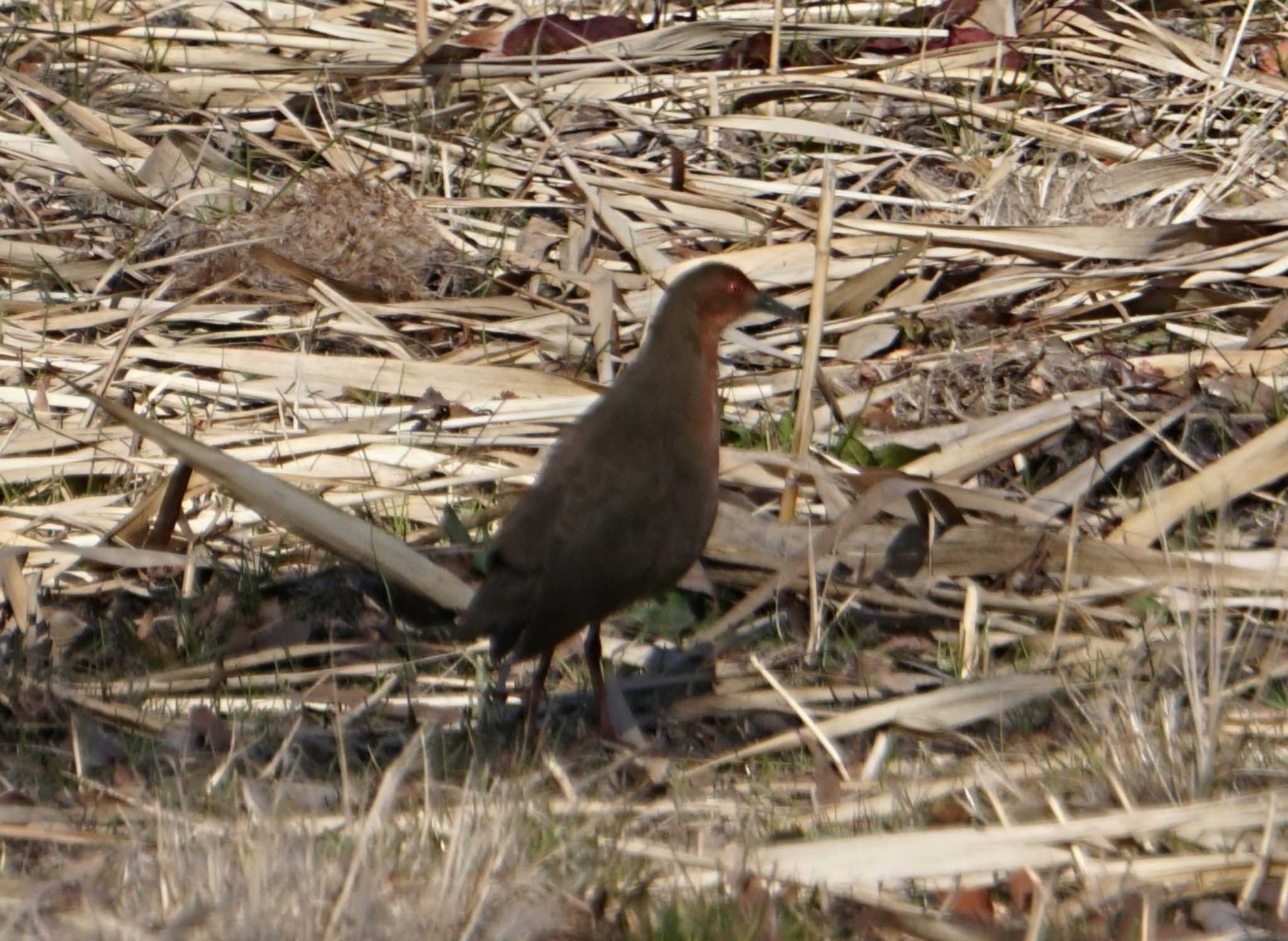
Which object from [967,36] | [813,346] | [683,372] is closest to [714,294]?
[683,372]

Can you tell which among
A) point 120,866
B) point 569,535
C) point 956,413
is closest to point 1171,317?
point 956,413

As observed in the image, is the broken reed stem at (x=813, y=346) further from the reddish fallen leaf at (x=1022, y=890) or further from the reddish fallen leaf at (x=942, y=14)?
the reddish fallen leaf at (x=942, y=14)

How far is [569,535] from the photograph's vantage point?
12.1 ft

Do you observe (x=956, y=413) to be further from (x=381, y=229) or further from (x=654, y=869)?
(x=654, y=869)

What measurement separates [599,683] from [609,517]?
48cm

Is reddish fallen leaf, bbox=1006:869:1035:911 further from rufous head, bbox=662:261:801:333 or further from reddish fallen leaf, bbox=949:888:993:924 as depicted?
rufous head, bbox=662:261:801:333

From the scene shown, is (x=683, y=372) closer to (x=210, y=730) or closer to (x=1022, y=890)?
(x=210, y=730)

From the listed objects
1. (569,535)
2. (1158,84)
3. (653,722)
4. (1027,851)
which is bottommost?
(653,722)

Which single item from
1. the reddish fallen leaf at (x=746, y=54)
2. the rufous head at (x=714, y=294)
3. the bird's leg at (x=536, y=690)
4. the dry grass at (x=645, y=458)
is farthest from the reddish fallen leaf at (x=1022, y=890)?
the reddish fallen leaf at (x=746, y=54)

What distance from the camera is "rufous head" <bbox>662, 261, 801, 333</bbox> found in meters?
4.23

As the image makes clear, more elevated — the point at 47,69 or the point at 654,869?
the point at 47,69

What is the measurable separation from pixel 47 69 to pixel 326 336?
2.20 m

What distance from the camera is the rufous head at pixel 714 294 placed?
166 inches

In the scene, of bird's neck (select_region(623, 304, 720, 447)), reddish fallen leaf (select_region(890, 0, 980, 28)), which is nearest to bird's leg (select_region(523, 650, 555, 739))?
bird's neck (select_region(623, 304, 720, 447))
